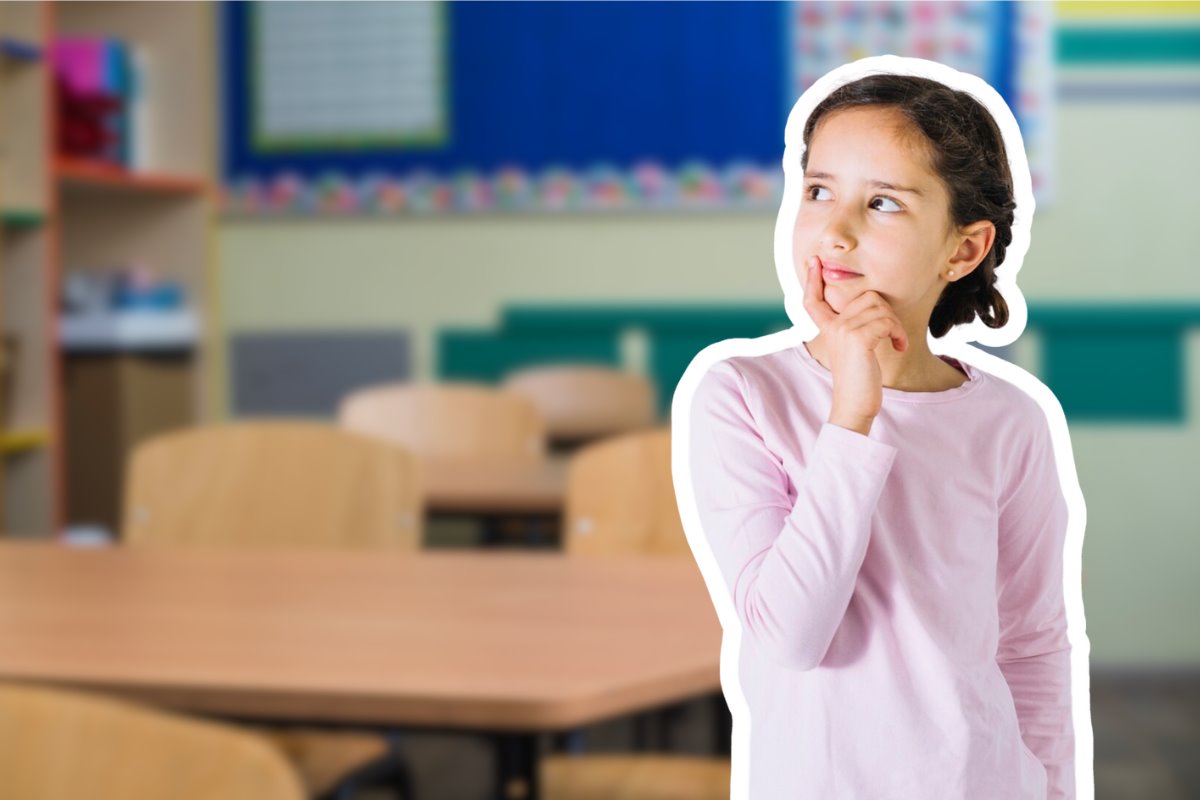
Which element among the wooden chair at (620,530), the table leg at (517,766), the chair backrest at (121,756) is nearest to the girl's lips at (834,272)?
the chair backrest at (121,756)

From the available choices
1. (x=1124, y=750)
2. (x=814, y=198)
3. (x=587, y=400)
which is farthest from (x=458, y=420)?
(x=814, y=198)

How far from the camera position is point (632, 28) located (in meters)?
3.95

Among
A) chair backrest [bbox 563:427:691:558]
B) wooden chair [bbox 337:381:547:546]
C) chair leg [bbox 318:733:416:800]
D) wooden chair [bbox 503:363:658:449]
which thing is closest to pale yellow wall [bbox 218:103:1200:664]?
wooden chair [bbox 503:363:658:449]

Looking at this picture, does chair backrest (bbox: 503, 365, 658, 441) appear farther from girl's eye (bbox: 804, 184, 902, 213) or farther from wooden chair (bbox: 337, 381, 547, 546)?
girl's eye (bbox: 804, 184, 902, 213)

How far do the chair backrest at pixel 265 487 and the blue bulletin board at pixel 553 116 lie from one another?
2.08 meters

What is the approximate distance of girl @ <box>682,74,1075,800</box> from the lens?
0.12m

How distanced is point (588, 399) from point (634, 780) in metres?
2.66

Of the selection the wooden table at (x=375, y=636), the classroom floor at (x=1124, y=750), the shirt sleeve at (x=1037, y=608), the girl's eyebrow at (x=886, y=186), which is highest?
the girl's eyebrow at (x=886, y=186)

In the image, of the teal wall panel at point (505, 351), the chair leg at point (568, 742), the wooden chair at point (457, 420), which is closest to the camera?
the chair leg at point (568, 742)

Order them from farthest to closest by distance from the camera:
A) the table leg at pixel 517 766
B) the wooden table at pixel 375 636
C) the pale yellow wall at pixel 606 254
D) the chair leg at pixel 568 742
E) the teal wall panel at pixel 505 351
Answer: the teal wall panel at pixel 505 351 → the pale yellow wall at pixel 606 254 → the chair leg at pixel 568 742 → the table leg at pixel 517 766 → the wooden table at pixel 375 636

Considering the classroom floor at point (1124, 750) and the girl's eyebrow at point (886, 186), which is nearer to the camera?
the girl's eyebrow at point (886, 186)

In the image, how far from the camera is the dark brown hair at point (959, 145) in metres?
0.13

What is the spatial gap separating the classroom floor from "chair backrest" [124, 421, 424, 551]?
3.32 ft

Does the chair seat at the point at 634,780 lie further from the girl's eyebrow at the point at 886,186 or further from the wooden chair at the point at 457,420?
the wooden chair at the point at 457,420
